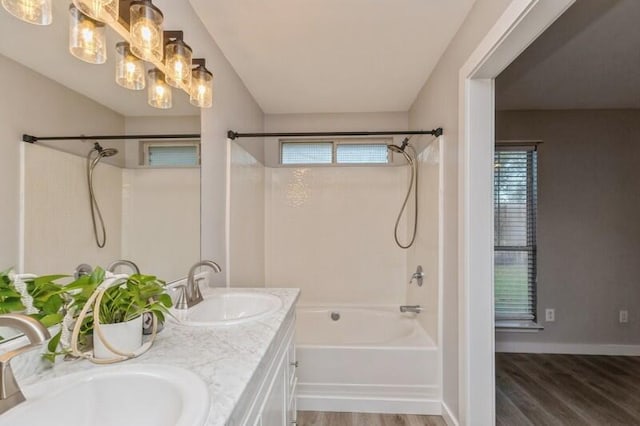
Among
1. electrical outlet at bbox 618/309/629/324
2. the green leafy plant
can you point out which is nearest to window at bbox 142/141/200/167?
the green leafy plant

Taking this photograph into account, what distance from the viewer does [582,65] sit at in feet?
7.49

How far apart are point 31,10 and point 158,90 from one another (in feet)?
1.82

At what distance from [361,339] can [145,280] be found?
7.94ft

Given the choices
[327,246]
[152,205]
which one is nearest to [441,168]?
[327,246]

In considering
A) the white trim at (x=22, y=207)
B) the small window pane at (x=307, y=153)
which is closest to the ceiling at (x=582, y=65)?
the small window pane at (x=307, y=153)

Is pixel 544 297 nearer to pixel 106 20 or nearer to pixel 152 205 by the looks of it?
pixel 152 205

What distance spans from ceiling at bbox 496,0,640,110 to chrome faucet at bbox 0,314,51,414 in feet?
8.26

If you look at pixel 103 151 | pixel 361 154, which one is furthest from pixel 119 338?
pixel 361 154

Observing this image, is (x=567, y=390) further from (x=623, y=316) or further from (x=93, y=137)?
(x=93, y=137)

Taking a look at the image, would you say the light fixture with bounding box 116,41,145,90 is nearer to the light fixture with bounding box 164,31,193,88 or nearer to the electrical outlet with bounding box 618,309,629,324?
the light fixture with bounding box 164,31,193,88

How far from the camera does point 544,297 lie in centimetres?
309

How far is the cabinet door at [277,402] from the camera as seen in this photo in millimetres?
1034

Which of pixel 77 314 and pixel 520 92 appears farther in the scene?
pixel 520 92

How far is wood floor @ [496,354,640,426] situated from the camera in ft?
6.84
